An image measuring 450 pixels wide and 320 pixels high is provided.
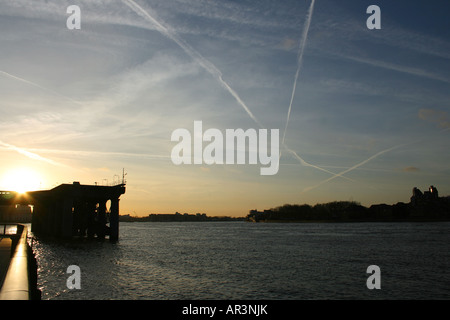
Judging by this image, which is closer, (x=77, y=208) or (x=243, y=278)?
(x=243, y=278)

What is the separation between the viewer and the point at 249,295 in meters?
28.6

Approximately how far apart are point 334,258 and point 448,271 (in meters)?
15.6

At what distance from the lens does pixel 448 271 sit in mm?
42094

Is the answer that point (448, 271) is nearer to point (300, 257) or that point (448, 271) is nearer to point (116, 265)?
point (300, 257)

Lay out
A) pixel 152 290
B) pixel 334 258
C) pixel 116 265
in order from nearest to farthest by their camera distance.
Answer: pixel 152 290 → pixel 116 265 → pixel 334 258

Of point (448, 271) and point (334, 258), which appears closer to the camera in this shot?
point (448, 271)

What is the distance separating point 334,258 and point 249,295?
29800mm

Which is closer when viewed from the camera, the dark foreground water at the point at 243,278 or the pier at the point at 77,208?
the dark foreground water at the point at 243,278

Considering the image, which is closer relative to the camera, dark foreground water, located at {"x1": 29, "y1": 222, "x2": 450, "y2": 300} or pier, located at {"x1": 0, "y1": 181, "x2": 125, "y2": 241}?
dark foreground water, located at {"x1": 29, "y1": 222, "x2": 450, "y2": 300}

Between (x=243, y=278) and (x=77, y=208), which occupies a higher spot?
(x=77, y=208)
